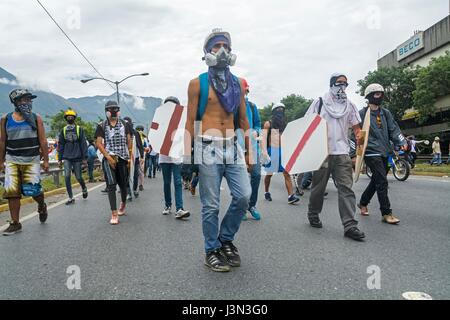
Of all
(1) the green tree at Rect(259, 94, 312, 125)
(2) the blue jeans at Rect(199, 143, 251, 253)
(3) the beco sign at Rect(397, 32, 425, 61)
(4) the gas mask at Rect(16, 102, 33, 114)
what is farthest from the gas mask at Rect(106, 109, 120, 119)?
(1) the green tree at Rect(259, 94, 312, 125)

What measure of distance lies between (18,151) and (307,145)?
154 inches

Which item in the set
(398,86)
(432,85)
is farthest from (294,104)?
(432,85)

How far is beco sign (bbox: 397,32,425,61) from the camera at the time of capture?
134 feet

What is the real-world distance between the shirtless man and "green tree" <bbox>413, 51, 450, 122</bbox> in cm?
3330

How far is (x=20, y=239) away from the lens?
15.8ft

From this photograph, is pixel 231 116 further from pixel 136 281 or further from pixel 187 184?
pixel 187 184

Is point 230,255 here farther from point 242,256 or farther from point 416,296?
point 416,296

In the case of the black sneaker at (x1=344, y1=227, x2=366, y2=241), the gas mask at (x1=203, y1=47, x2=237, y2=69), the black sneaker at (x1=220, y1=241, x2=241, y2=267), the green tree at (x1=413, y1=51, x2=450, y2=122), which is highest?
the green tree at (x1=413, y1=51, x2=450, y2=122)

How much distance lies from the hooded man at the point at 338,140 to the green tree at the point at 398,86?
37.0 meters

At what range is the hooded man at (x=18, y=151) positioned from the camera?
5.26m

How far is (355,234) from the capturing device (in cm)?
436

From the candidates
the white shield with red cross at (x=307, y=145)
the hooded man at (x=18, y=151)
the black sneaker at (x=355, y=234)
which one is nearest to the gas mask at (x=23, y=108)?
the hooded man at (x=18, y=151)

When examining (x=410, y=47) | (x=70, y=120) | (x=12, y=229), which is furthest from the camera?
(x=410, y=47)

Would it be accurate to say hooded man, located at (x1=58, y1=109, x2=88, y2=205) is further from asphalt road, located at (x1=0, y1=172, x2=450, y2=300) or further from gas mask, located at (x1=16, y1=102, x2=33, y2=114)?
gas mask, located at (x1=16, y1=102, x2=33, y2=114)
